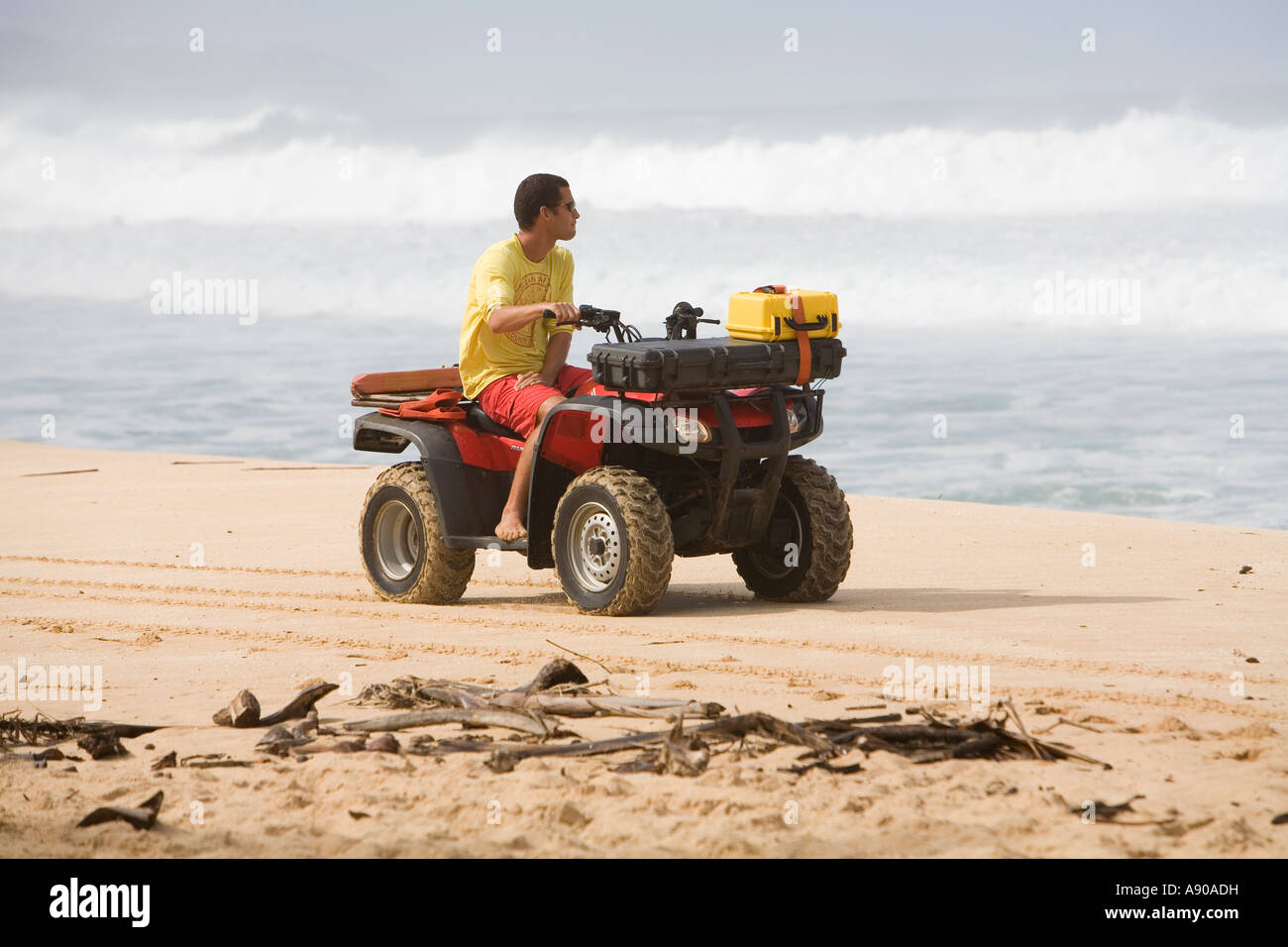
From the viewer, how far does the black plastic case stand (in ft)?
27.3

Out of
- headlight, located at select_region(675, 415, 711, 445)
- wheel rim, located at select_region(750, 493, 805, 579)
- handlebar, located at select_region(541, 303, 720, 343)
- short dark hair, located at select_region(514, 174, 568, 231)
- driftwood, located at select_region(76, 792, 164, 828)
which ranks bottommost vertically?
driftwood, located at select_region(76, 792, 164, 828)

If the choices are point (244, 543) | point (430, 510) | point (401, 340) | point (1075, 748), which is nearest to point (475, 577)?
point (430, 510)

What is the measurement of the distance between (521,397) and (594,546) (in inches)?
35.4

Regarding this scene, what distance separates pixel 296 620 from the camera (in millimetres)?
9195

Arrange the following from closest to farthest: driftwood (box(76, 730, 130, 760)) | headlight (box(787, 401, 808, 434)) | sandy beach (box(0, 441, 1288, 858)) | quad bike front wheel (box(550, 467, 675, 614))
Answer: sandy beach (box(0, 441, 1288, 858)) < driftwood (box(76, 730, 130, 760)) < quad bike front wheel (box(550, 467, 675, 614)) < headlight (box(787, 401, 808, 434))

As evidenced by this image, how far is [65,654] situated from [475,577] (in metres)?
3.46

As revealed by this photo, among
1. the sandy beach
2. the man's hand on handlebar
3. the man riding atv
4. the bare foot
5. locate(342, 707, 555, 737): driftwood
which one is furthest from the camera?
the bare foot

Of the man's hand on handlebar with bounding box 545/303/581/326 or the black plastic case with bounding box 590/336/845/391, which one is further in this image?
the man's hand on handlebar with bounding box 545/303/581/326

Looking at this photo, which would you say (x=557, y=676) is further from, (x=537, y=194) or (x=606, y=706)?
(x=537, y=194)

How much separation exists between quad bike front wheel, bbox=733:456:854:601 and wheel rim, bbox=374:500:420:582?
6.77 ft

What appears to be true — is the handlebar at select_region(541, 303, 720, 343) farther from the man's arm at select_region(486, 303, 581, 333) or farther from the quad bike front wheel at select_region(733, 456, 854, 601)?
the quad bike front wheel at select_region(733, 456, 854, 601)

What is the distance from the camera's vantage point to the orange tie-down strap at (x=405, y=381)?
1016 centimetres

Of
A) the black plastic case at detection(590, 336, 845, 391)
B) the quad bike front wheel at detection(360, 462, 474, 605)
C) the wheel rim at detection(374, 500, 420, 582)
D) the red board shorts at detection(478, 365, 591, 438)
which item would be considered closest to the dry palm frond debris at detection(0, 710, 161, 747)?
the black plastic case at detection(590, 336, 845, 391)

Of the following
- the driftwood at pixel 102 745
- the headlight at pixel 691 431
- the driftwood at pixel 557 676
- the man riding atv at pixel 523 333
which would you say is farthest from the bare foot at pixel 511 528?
the driftwood at pixel 102 745
